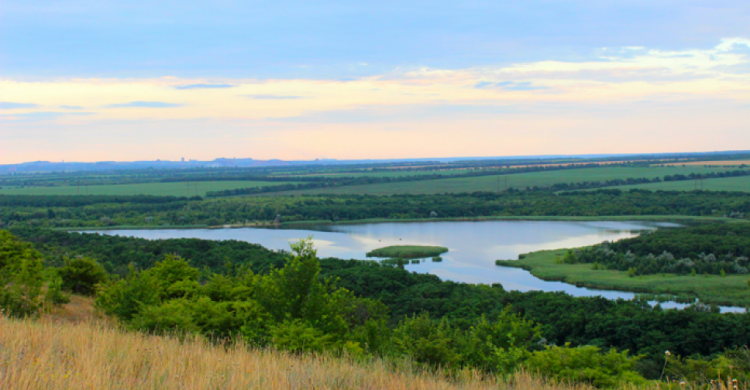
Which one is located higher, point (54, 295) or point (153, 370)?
point (153, 370)

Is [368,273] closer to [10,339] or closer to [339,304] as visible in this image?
[339,304]

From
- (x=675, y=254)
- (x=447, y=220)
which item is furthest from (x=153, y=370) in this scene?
(x=447, y=220)

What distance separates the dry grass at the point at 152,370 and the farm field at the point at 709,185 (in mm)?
89926

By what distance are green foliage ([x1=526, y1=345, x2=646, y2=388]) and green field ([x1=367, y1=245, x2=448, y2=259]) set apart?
28241mm

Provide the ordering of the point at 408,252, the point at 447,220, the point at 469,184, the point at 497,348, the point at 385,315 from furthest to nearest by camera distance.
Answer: the point at 469,184 → the point at 447,220 → the point at 408,252 → the point at 385,315 → the point at 497,348

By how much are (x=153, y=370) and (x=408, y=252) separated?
119 ft

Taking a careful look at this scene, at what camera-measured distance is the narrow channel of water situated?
109 ft

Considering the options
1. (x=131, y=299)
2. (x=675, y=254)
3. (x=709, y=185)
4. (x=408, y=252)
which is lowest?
(x=408, y=252)

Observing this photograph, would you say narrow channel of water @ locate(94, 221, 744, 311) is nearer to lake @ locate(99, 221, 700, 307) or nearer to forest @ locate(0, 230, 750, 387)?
lake @ locate(99, 221, 700, 307)

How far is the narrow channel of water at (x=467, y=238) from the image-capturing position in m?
33.2

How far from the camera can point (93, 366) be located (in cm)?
490

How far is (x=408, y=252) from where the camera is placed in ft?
135

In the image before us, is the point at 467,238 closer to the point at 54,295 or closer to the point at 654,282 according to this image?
the point at 654,282

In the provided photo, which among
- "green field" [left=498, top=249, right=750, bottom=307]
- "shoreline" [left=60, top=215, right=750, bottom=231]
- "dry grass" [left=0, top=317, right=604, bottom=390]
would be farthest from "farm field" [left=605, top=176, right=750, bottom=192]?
"dry grass" [left=0, top=317, right=604, bottom=390]
